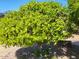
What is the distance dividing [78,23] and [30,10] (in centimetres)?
203

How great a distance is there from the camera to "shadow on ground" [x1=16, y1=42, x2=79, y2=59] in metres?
11.3

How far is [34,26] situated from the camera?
32.5 feet

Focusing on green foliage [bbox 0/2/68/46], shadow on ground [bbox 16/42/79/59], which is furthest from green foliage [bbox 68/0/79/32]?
shadow on ground [bbox 16/42/79/59]

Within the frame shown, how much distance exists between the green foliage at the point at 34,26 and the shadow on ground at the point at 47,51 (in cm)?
140

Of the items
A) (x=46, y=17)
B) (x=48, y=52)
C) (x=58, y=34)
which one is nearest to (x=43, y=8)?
(x=46, y=17)

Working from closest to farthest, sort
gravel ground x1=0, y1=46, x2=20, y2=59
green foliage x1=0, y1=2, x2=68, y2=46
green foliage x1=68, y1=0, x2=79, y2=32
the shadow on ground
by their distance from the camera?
green foliage x1=0, y1=2, x2=68, y2=46 < green foliage x1=68, y1=0, x2=79, y2=32 < the shadow on ground < gravel ground x1=0, y1=46, x2=20, y2=59

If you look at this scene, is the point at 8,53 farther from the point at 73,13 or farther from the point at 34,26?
the point at 73,13

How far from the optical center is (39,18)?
993cm

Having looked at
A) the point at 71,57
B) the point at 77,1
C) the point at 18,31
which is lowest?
the point at 71,57

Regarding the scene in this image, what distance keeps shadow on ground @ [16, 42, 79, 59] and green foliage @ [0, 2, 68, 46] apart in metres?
1.40

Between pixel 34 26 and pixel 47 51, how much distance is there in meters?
1.89

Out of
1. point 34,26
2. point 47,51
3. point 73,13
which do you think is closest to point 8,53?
point 47,51

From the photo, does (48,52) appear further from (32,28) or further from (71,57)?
(32,28)

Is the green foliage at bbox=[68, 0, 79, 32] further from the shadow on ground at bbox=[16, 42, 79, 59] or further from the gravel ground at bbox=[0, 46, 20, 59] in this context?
the gravel ground at bbox=[0, 46, 20, 59]
